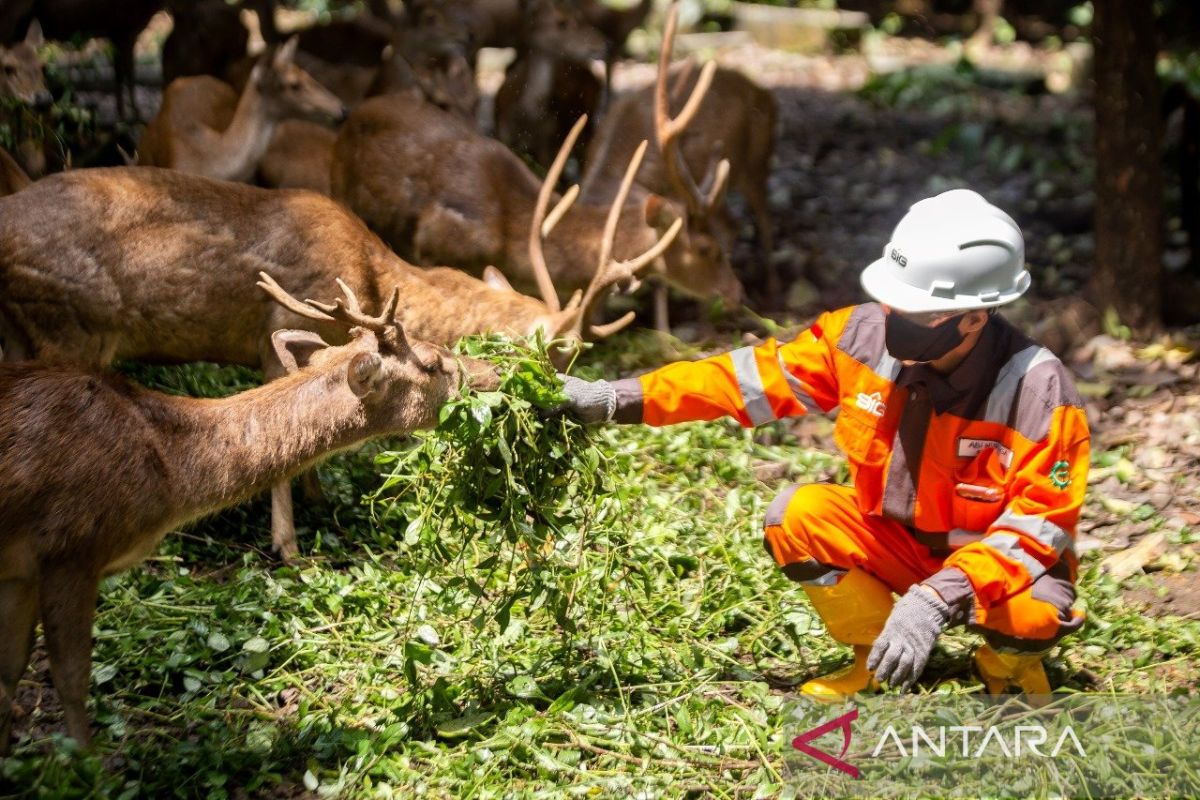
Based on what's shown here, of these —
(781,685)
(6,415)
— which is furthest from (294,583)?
(781,685)

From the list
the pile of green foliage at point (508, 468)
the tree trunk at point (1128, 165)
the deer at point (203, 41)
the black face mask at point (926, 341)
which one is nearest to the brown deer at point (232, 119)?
the deer at point (203, 41)

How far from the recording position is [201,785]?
467 cm

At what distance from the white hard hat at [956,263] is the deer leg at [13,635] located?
293 cm

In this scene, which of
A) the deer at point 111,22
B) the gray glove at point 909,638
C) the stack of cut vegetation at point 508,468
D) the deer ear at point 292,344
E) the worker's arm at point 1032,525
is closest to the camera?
the gray glove at point 909,638

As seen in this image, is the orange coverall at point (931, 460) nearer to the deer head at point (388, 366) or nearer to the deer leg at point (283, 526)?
the deer head at point (388, 366)

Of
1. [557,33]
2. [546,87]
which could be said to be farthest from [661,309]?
[557,33]

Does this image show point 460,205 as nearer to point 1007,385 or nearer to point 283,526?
point 283,526

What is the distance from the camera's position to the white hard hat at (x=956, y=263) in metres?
4.48

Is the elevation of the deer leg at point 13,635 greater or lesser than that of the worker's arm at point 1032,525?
lesser

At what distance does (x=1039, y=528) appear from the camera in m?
4.45

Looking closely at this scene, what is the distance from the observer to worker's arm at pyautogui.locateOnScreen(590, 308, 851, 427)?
4.98 m

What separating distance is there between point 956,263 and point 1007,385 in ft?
1.50

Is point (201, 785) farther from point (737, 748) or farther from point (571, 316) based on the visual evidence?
point (571, 316)

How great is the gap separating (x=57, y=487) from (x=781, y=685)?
2611 millimetres
